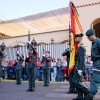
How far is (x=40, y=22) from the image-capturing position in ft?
72.0

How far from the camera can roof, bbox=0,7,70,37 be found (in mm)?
20077

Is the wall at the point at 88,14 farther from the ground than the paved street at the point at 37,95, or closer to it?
farther from the ground

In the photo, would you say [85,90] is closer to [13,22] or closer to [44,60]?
[44,60]

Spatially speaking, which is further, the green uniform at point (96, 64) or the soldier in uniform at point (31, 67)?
the soldier in uniform at point (31, 67)

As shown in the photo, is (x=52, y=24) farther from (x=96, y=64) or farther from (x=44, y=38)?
(x=96, y=64)

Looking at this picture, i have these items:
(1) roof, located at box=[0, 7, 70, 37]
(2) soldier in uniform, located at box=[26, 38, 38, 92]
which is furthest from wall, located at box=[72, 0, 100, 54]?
(2) soldier in uniform, located at box=[26, 38, 38, 92]

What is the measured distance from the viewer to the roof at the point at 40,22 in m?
20.1

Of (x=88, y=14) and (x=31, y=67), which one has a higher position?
(x=88, y=14)

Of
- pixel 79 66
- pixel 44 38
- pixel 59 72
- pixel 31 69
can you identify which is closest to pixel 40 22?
pixel 44 38

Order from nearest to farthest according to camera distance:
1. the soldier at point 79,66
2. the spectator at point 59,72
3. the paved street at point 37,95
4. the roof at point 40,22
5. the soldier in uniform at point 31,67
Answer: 1. the soldier at point 79,66
2. the paved street at point 37,95
3. the soldier in uniform at point 31,67
4. the spectator at point 59,72
5. the roof at point 40,22

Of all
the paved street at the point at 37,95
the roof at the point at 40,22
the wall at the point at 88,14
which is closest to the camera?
the paved street at the point at 37,95

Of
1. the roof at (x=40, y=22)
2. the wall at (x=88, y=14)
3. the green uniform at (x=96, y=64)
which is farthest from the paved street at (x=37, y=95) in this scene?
the roof at (x=40, y=22)

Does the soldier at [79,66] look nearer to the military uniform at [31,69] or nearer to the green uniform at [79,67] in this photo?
the green uniform at [79,67]

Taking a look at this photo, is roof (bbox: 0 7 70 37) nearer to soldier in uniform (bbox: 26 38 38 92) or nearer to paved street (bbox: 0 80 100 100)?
soldier in uniform (bbox: 26 38 38 92)
